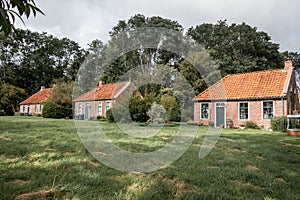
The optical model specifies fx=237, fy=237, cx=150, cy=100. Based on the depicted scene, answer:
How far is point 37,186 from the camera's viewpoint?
3.37 metres

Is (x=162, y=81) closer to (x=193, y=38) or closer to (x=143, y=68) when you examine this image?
(x=143, y=68)

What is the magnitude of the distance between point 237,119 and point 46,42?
48.3 m

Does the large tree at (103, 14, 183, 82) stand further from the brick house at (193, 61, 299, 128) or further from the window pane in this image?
the brick house at (193, 61, 299, 128)

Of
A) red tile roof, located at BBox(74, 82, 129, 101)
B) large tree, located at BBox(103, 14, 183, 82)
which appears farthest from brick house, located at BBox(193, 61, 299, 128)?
large tree, located at BBox(103, 14, 183, 82)

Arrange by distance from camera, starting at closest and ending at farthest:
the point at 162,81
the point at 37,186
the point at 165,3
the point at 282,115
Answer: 1. the point at 37,186
2. the point at 165,3
3. the point at 282,115
4. the point at 162,81

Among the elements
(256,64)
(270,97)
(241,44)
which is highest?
(241,44)

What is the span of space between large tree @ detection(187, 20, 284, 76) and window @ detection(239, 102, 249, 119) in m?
13.8

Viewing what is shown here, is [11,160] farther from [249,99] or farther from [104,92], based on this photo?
[104,92]

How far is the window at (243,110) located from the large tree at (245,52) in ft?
45.4

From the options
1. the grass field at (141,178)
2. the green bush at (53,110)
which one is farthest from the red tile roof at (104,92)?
the grass field at (141,178)

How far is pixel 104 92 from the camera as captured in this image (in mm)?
29156

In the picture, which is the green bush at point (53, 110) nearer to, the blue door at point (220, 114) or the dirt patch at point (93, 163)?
the blue door at point (220, 114)

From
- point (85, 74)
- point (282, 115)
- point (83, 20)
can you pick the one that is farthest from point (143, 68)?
point (83, 20)

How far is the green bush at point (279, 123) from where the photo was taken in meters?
15.5
